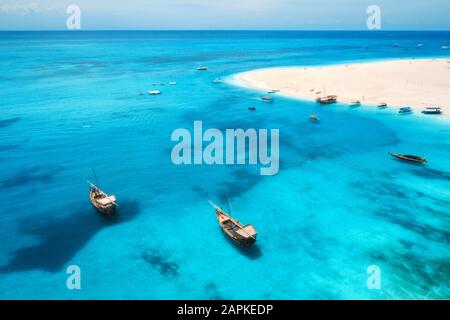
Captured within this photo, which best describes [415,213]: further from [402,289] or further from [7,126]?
[7,126]

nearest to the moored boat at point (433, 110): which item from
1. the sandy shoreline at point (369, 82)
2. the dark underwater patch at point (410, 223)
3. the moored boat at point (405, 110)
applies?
the sandy shoreline at point (369, 82)

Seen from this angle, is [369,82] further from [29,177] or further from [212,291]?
[29,177]

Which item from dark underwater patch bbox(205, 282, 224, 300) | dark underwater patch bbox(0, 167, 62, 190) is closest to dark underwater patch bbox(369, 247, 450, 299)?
dark underwater patch bbox(205, 282, 224, 300)

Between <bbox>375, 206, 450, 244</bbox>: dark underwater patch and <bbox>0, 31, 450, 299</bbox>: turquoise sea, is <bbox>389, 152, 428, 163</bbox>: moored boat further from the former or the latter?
<bbox>375, 206, 450, 244</bbox>: dark underwater patch

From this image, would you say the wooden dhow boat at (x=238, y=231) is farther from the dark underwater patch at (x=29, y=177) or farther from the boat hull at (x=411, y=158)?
the boat hull at (x=411, y=158)

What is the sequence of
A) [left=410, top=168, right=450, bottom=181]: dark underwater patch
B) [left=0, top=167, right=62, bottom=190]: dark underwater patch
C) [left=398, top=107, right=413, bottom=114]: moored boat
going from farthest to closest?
1. [left=398, top=107, right=413, bottom=114]: moored boat
2. [left=0, top=167, right=62, bottom=190]: dark underwater patch
3. [left=410, top=168, right=450, bottom=181]: dark underwater patch

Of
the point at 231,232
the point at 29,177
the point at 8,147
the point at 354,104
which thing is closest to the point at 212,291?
the point at 231,232
